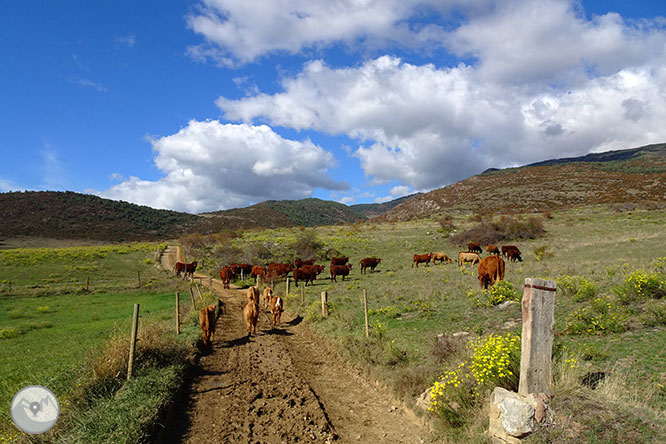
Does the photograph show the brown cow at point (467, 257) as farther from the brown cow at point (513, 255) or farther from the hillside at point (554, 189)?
the hillside at point (554, 189)

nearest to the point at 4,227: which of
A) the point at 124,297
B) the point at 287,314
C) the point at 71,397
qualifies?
the point at 124,297

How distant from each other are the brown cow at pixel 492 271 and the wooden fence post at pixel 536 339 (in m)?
9.42

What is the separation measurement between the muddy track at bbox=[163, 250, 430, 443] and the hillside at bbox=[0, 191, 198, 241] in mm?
95865

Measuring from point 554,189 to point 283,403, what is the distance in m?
84.9

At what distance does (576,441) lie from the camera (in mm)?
4066

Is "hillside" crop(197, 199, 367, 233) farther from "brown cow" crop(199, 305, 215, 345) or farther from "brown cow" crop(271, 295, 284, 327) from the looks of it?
"brown cow" crop(199, 305, 215, 345)

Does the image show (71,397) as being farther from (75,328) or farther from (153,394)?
(75,328)

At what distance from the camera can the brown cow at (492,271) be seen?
13.8m

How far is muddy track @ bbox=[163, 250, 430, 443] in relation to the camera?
251 inches

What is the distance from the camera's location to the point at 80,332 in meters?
16.8

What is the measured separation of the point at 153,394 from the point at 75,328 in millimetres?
14317

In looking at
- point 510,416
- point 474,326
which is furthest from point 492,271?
point 510,416

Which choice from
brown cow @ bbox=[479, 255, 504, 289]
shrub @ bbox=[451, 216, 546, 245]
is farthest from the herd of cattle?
shrub @ bbox=[451, 216, 546, 245]

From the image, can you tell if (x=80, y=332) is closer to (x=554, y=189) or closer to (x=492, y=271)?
(x=492, y=271)
